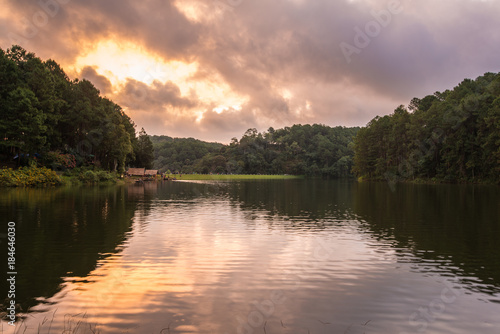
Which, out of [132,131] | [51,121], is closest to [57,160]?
[51,121]

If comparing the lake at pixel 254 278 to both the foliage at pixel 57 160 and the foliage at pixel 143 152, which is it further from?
the foliage at pixel 143 152

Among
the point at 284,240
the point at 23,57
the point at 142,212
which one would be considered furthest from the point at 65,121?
the point at 284,240

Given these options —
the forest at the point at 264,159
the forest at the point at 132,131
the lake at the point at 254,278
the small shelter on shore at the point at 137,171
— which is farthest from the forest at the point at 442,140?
the small shelter on shore at the point at 137,171

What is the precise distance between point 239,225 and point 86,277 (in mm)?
10804

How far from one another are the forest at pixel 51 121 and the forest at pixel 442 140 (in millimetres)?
73813

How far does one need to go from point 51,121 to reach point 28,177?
526 inches

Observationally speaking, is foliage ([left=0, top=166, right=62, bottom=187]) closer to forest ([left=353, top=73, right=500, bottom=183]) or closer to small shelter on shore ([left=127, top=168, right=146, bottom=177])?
small shelter on shore ([left=127, top=168, right=146, bottom=177])

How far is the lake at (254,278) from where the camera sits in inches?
289

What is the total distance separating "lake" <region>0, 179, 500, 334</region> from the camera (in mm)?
7348

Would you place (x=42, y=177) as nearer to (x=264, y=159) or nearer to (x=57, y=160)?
(x=57, y=160)

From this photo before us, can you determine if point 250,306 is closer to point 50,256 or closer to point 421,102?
point 50,256

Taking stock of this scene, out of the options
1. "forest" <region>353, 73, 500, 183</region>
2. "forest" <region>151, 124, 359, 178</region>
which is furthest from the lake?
"forest" <region>151, 124, 359, 178</region>

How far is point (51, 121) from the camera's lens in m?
59.6

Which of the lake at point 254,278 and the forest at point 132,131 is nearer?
the lake at point 254,278
